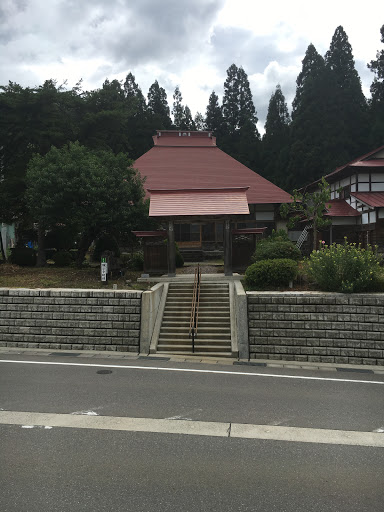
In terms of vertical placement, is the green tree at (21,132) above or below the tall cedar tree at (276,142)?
below

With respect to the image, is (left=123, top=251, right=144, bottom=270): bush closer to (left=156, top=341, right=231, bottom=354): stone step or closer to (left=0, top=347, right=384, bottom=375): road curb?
(left=0, top=347, right=384, bottom=375): road curb

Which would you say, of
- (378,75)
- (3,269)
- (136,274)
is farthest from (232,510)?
(378,75)

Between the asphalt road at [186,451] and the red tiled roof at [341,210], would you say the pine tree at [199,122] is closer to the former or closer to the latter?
the red tiled roof at [341,210]

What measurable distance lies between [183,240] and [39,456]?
2373cm

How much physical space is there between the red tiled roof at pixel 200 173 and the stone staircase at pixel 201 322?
14.5 m

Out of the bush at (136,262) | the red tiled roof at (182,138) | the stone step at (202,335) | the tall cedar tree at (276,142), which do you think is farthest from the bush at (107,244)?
the tall cedar tree at (276,142)

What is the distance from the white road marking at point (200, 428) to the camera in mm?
6598

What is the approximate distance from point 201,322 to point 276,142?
176 ft

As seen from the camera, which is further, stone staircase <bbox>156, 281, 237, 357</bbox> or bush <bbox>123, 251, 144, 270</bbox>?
bush <bbox>123, 251, 144, 270</bbox>

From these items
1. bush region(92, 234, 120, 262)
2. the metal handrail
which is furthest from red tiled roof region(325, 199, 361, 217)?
the metal handrail

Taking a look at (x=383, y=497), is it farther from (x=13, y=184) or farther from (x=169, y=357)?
(x=13, y=184)

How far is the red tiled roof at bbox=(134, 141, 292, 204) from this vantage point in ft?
100

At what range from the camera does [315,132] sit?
5253 centimetres

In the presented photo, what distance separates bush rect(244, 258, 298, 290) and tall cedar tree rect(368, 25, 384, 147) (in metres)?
44.5
